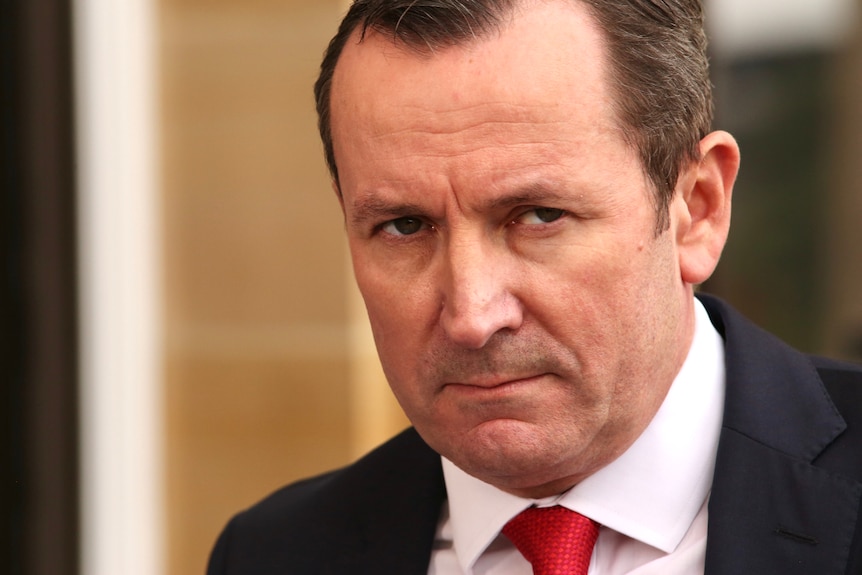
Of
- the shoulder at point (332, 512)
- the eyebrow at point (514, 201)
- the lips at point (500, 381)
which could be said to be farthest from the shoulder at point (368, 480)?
the eyebrow at point (514, 201)

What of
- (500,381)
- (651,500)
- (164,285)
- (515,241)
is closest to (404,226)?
A: (515,241)

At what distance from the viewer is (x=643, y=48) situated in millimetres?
2025

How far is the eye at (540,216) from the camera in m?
1.91

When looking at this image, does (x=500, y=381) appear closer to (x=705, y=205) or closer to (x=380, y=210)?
(x=380, y=210)

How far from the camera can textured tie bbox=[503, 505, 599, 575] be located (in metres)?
2.02

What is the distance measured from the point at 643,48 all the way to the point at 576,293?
0.45 meters

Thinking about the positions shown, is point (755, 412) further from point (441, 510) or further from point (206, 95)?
point (206, 95)

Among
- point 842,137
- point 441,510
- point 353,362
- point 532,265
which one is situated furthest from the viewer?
point 842,137

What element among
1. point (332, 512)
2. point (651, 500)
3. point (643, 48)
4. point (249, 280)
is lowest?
point (332, 512)

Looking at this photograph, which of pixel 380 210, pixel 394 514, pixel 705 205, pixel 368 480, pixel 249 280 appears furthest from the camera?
pixel 249 280

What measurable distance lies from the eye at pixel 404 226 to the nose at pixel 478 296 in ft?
0.37

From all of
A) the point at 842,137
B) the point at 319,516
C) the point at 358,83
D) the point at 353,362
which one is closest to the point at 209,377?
the point at 353,362

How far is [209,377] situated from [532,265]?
264cm

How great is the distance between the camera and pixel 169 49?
4.29 meters
